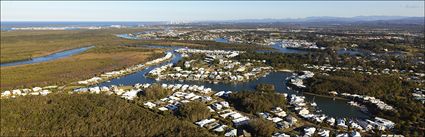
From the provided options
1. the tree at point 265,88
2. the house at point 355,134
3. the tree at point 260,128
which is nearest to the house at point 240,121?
the tree at point 260,128

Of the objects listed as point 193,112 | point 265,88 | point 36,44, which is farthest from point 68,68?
point 36,44

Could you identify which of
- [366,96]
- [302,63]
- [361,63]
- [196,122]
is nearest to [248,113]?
[196,122]

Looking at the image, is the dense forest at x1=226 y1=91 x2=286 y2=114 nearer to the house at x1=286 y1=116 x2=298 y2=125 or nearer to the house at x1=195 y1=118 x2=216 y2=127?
the house at x1=286 y1=116 x2=298 y2=125

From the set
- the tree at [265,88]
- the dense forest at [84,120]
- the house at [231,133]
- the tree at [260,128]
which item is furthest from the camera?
the tree at [265,88]

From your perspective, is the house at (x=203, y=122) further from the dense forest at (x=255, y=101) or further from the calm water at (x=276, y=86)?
the calm water at (x=276, y=86)

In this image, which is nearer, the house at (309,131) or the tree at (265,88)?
the house at (309,131)

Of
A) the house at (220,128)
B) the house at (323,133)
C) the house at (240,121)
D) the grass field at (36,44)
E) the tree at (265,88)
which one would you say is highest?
the grass field at (36,44)

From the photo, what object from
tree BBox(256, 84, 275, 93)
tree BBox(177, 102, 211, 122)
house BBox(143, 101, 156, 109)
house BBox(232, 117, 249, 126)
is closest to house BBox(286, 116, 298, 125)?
house BBox(232, 117, 249, 126)

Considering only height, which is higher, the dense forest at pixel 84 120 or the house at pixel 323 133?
the dense forest at pixel 84 120

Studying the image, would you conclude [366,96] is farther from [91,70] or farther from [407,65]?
[91,70]
